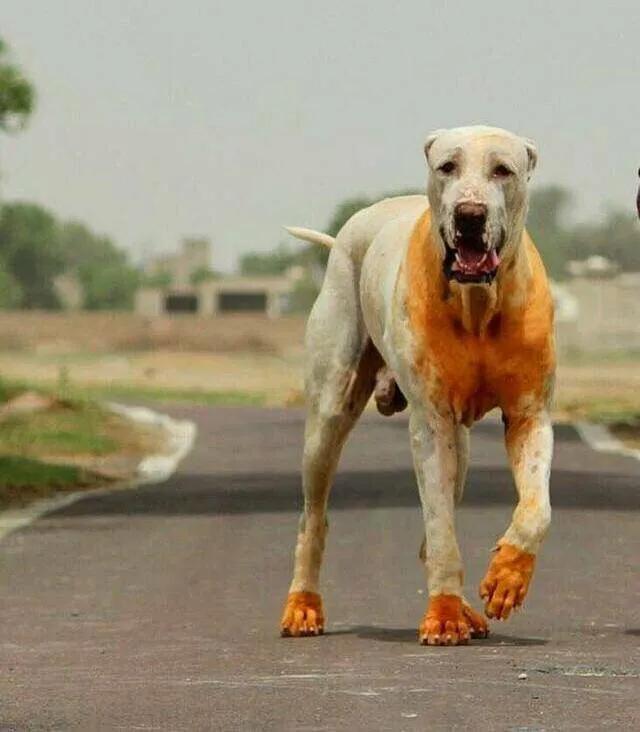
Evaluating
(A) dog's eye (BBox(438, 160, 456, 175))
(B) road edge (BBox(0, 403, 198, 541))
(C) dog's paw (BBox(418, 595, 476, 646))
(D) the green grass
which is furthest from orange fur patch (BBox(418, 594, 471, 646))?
(D) the green grass

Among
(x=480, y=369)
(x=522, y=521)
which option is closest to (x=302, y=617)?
(x=480, y=369)

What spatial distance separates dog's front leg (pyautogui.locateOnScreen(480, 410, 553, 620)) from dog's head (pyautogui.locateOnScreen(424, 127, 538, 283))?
713mm

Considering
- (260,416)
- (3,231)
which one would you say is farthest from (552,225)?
(260,416)

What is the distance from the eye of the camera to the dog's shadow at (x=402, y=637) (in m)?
12.0

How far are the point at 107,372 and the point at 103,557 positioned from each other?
255 ft

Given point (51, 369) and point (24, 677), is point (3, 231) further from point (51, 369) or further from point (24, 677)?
point (24, 677)

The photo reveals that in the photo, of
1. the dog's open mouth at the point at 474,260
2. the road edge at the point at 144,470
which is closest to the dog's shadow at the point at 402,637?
the dog's open mouth at the point at 474,260

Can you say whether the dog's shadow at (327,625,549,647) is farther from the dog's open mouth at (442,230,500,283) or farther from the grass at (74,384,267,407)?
the grass at (74,384,267,407)

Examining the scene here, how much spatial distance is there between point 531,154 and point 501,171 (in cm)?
26

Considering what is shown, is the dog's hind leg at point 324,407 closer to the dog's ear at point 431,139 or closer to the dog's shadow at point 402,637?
the dog's shadow at point 402,637

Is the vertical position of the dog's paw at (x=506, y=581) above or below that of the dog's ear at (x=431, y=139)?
below

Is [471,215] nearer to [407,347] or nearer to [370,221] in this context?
[407,347]

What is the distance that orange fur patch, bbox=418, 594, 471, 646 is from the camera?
11.7 m

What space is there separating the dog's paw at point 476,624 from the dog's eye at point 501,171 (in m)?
1.79
